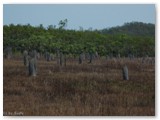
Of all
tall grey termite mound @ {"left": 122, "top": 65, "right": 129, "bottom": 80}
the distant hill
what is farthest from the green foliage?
tall grey termite mound @ {"left": 122, "top": 65, "right": 129, "bottom": 80}

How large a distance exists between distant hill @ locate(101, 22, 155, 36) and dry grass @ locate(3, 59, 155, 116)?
0.65 metres

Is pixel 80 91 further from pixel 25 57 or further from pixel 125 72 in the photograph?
pixel 25 57

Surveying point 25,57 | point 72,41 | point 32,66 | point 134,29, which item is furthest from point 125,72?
point 25,57

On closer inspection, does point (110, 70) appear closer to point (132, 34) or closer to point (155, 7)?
point (132, 34)

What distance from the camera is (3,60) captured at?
11.9 metres

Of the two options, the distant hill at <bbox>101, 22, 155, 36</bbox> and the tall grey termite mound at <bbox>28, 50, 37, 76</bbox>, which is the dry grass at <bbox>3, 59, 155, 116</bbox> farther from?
the distant hill at <bbox>101, 22, 155, 36</bbox>

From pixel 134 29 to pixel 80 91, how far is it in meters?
1.58

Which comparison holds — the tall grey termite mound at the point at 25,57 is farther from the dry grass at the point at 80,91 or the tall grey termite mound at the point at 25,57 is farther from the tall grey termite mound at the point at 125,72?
the tall grey termite mound at the point at 125,72

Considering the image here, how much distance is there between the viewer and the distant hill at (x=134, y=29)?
11797mm

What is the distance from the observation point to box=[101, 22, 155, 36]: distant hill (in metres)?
11.8

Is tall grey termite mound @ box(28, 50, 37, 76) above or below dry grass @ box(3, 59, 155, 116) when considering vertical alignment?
above

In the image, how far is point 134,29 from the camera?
1190cm

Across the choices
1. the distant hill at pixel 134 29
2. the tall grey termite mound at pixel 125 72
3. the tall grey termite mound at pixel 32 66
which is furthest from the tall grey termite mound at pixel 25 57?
the tall grey termite mound at pixel 125 72

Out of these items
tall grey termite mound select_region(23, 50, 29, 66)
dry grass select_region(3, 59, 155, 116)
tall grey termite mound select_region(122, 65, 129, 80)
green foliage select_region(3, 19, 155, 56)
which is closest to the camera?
dry grass select_region(3, 59, 155, 116)
